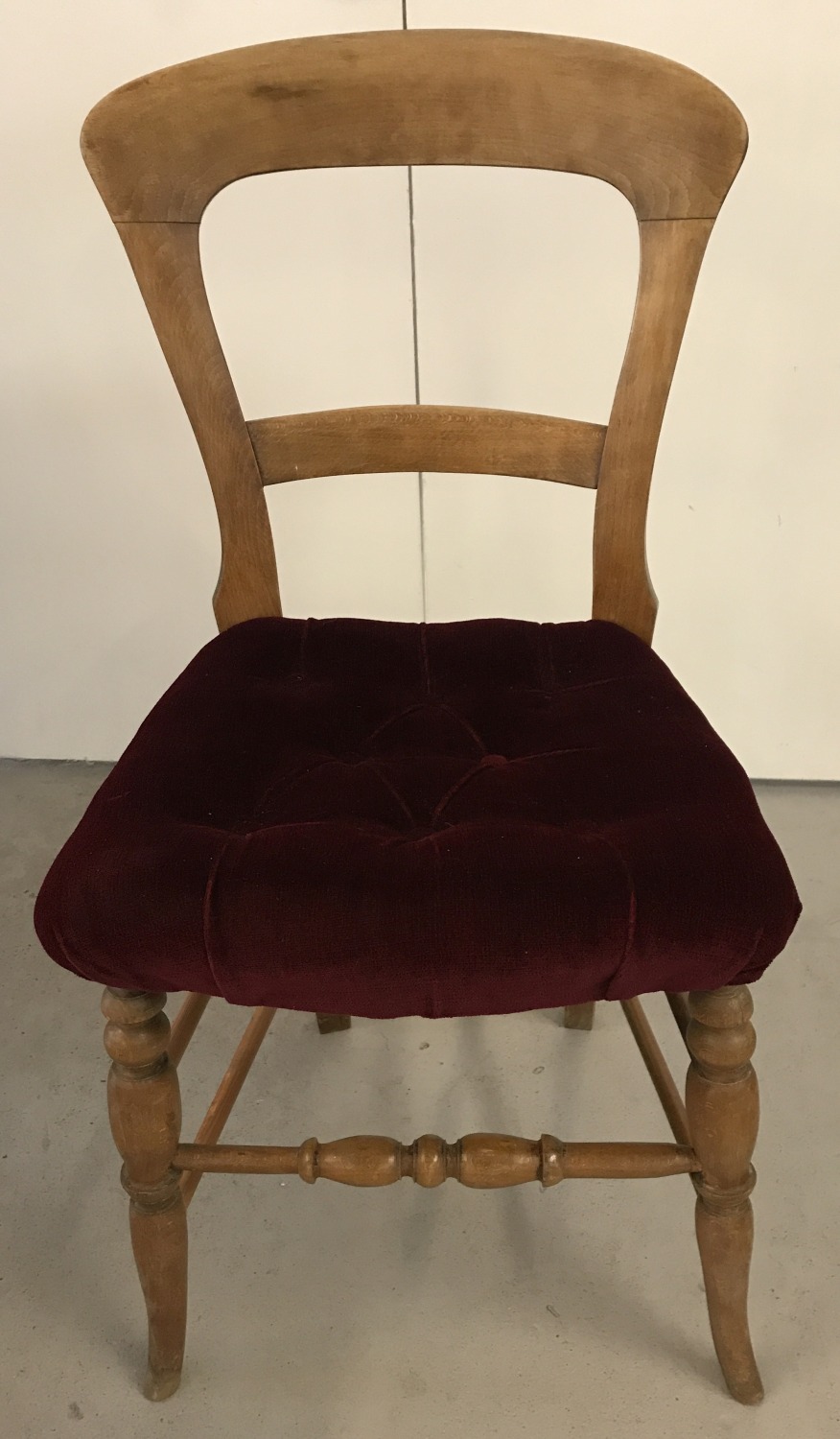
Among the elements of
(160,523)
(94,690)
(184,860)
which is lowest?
(94,690)

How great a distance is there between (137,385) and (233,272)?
19 cm

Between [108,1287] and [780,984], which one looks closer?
[108,1287]

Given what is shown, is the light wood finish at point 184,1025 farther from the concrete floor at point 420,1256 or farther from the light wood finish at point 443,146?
the light wood finish at point 443,146

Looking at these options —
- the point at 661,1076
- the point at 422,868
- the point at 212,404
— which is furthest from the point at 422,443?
the point at 661,1076

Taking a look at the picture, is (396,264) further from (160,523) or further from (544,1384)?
(544,1384)

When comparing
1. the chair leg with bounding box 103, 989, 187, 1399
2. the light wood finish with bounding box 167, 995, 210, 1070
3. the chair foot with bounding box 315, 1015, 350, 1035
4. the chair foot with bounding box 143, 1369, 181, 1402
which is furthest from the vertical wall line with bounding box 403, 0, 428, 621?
the chair foot with bounding box 143, 1369, 181, 1402

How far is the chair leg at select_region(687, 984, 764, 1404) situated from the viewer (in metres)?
0.69

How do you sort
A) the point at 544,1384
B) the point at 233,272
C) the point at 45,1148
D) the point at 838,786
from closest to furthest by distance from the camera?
the point at 544,1384 → the point at 45,1148 → the point at 233,272 → the point at 838,786

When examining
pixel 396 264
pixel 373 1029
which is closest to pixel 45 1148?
pixel 373 1029

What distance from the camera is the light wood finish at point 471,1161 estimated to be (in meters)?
0.72

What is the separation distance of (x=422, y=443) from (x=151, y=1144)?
57cm

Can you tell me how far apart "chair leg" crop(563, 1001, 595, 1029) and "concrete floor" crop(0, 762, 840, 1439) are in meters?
0.02

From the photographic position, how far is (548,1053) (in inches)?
45.2

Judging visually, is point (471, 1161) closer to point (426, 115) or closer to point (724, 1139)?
point (724, 1139)
